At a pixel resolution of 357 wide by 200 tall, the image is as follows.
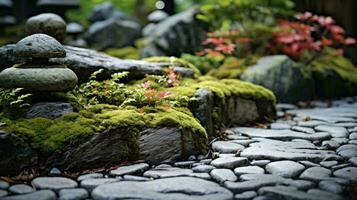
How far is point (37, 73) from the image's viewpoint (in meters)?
4.30

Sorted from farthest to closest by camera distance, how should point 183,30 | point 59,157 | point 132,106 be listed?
1. point 183,30
2. point 132,106
3. point 59,157

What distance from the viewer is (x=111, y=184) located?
3.51 m

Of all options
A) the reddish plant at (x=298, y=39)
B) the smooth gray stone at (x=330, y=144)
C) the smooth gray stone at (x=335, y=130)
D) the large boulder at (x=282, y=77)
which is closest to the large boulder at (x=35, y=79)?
the smooth gray stone at (x=330, y=144)

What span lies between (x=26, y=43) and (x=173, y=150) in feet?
6.42

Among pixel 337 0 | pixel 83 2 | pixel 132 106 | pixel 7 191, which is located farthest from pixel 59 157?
pixel 83 2

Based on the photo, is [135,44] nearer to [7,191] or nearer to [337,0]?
[337,0]

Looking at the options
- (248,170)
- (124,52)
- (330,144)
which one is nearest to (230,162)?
(248,170)

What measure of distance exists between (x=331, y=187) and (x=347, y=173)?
1.58 ft

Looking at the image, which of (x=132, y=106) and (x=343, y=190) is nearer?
(x=343, y=190)

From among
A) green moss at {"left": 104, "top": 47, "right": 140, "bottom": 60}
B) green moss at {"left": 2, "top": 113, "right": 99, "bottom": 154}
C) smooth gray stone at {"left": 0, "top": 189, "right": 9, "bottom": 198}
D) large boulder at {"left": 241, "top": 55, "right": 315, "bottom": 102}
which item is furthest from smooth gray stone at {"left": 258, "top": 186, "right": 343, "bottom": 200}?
green moss at {"left": 104, "top": 47, "right": 140, "bottom": 60}

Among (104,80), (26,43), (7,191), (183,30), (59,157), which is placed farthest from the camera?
(183,30)

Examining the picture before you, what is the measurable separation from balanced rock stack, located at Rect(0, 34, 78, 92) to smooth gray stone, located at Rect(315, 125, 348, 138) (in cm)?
352

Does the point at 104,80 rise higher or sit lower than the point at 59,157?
higher

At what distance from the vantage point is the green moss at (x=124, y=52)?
427 inches
